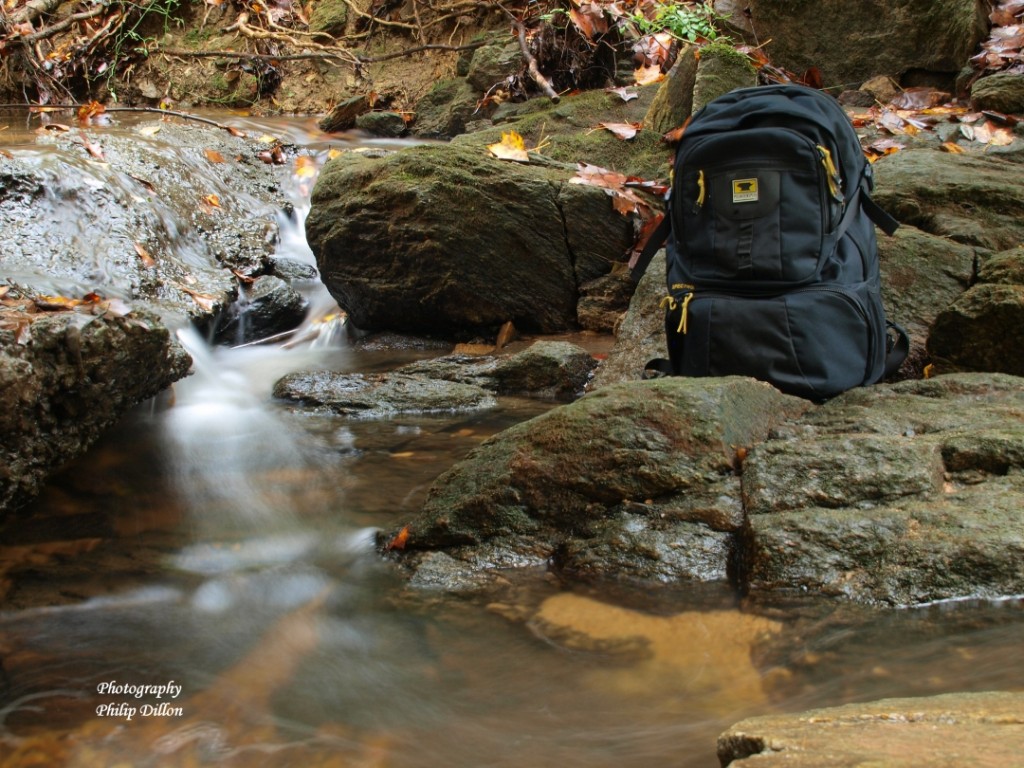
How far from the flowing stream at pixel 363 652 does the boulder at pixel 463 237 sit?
2144 mm

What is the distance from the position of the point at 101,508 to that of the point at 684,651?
80.5 inches

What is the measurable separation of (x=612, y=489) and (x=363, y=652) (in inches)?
31.4

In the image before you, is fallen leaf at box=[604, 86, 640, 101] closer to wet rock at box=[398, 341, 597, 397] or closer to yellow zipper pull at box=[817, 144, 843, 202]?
wet rock at box=[398, 341, 597, 397]

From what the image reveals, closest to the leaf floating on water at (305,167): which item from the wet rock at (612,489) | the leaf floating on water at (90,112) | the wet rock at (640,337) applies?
the leaf floating on water at (90,112)

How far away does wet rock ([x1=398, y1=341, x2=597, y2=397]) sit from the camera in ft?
13.6

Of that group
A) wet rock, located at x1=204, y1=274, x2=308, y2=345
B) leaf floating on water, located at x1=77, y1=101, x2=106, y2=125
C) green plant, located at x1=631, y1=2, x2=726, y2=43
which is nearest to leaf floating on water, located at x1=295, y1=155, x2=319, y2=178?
wet rock, located at x1=204, y1=274, x2=308, y2=345

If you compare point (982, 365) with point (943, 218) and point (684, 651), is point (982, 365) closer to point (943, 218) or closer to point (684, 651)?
point (943, 218)

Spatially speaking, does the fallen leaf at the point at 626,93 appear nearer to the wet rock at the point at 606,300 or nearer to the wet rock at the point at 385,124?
the wet rock at the point at 606,300

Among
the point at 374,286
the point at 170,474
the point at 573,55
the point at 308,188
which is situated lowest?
the point at 170,474

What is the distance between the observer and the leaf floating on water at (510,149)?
5195 mm

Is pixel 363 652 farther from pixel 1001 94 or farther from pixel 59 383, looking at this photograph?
pixel 1001 94

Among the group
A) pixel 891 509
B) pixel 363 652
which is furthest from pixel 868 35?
pixel 363 652

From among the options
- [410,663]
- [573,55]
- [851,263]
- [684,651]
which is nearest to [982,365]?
[851,263]

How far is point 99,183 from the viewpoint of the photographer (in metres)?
5.41
